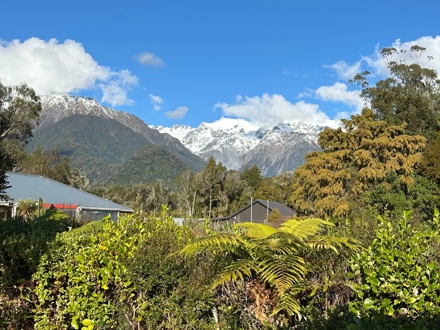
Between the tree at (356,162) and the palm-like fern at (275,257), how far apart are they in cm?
2515

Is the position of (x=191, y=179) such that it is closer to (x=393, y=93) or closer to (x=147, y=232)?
(x=393, y=93)

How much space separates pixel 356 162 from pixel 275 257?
28088 mm

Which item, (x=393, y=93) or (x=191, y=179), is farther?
(x=191, y=179)

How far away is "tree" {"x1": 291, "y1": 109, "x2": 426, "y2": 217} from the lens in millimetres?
29000

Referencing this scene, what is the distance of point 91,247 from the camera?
13.4ft

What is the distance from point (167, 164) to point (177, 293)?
182m

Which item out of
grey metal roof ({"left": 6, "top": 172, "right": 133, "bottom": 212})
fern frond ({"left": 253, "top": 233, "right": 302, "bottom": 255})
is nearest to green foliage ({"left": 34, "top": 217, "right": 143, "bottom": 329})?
fern frond ({"left": 253, "top": 233, "right": 302, "bottom": 255})

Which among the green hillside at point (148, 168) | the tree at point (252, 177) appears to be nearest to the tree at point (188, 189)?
the tree at point (252, 177)

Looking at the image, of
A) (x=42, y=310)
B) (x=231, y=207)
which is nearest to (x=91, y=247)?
(x=42, y=310)

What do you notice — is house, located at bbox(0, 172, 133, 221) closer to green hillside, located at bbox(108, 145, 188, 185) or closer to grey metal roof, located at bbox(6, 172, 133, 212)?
grey metal roof, located at bbox(6, 172, 133, 212)

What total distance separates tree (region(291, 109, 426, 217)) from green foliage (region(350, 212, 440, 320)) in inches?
1005

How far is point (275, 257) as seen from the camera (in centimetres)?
350

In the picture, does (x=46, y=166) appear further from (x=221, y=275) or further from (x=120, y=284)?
(x=221, y=275)

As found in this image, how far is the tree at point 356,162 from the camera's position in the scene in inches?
1142
